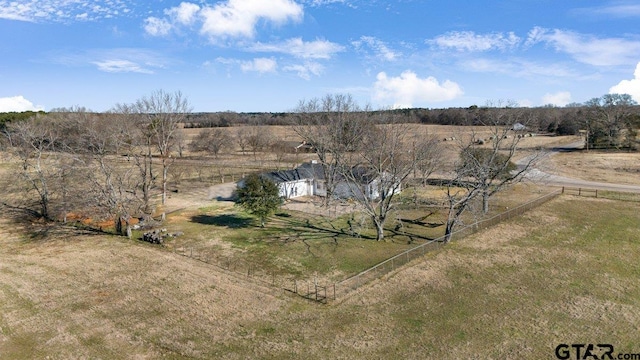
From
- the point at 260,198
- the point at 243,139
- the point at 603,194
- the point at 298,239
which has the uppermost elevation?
the point at 243,139

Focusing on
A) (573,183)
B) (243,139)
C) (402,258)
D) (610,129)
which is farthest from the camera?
(243,139)

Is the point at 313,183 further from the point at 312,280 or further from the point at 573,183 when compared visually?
the point at 573,183

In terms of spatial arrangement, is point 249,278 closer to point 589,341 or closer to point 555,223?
point 589,341

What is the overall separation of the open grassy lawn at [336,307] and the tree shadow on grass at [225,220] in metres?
→ 7.10

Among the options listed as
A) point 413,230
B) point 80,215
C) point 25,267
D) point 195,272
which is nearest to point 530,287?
point 413,230

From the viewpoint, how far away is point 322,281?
21.0 metres

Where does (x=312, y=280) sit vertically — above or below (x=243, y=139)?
below

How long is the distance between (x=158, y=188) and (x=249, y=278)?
31312 millimetres

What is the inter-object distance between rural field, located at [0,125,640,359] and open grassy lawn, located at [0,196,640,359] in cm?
8

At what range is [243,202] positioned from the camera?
3095 centimetres

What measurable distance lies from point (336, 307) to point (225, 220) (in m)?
17.9

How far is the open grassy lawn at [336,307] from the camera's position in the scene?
15.1 m

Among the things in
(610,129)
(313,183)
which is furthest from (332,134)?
(610,129)

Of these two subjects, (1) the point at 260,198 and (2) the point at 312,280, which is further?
(1) the point at 260,198
